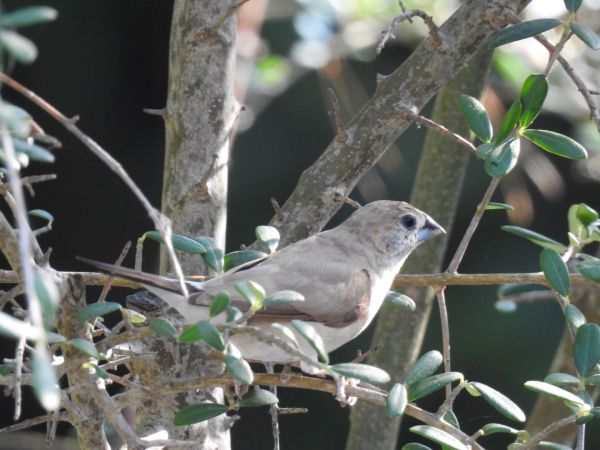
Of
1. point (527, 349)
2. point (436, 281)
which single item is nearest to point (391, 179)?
point (527, 349)

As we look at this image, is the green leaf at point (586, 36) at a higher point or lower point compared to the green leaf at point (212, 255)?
higher

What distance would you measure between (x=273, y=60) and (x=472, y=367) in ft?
7.69

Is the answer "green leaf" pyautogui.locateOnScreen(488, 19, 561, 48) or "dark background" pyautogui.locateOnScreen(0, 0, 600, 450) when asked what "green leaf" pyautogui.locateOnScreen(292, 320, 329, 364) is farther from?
"dark background" pyautogui.locateOnScreen(0, 0, 600, 450)

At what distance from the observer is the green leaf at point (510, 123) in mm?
2516

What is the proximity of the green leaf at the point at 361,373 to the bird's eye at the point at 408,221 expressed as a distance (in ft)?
5.06

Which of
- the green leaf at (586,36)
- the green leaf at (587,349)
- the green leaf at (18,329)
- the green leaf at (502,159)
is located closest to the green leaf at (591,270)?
the green leaf at (587,349)

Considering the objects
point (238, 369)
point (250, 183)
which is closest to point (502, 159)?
point (238, 369)

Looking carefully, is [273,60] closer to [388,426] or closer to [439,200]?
[439,200]

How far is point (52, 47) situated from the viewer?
5.53 metres

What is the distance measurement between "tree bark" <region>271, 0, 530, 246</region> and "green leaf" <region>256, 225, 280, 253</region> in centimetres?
A: 23

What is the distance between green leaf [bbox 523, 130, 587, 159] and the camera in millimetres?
2465

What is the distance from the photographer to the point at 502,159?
241cm

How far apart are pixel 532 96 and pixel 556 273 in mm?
470

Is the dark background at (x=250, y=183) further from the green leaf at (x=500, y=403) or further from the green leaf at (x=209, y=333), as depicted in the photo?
the green leaf at (x=209, y=333)
